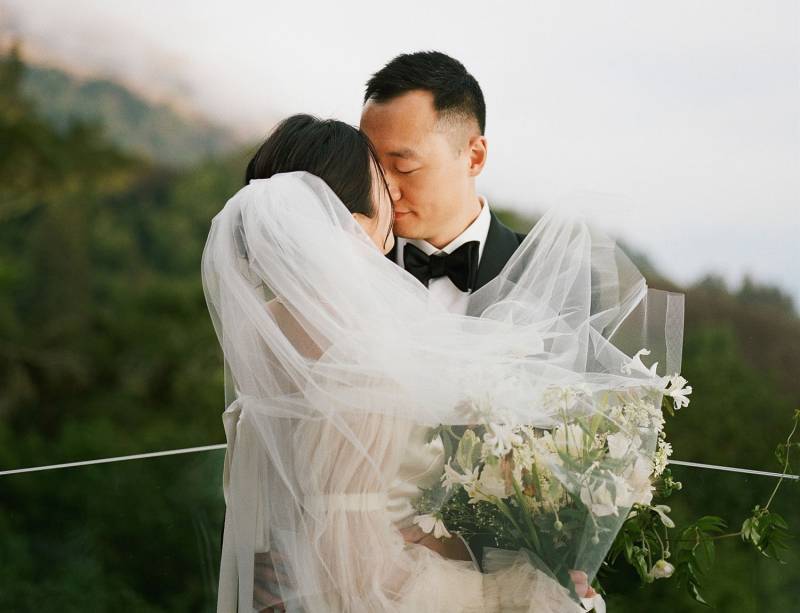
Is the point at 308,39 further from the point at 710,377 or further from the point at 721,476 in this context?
the point at 721,476

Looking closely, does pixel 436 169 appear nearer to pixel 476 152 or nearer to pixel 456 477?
pixel 476 152

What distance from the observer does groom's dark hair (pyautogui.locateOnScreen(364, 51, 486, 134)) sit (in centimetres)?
247

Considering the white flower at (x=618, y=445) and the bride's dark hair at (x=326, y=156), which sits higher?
the bride's dark hair at (x=326, y=156)

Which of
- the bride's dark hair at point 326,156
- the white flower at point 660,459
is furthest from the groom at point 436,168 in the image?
the white flower at point 660,459

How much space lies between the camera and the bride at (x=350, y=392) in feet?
5.23

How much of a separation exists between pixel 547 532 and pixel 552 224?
0.58 meters

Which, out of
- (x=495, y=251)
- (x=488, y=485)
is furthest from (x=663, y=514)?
(x=495, y=251)

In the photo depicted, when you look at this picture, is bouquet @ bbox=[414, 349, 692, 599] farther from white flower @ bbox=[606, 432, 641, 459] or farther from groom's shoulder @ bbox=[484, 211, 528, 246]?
groom's shoulder @ bbox=[484, 211, 528, 246]

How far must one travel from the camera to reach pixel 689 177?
9.01 m

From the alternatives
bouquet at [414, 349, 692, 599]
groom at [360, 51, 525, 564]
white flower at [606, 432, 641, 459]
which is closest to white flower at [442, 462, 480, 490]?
bouquet at [414, 349, 692, 599]

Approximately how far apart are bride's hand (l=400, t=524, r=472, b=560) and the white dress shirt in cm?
93

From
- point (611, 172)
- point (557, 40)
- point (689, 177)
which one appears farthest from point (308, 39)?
point (689, 177)

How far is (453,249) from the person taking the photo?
2.55 meters

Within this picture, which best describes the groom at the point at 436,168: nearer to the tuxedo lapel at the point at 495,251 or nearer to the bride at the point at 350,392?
the tuxedo lapel at the point at 495,251
